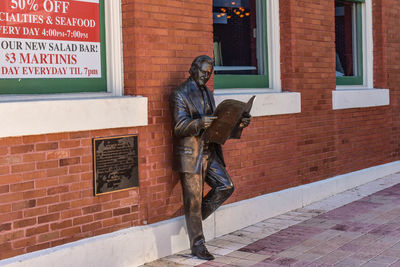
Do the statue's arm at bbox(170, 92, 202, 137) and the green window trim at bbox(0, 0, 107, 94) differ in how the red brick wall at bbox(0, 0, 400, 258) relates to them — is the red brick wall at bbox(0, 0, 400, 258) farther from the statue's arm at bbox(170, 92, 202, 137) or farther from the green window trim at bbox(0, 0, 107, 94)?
the statue's arm at bbox(170, 92, 202, 137)

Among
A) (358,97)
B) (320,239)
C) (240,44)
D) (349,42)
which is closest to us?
(320,239)

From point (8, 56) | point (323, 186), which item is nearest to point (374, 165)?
point (323, 186)

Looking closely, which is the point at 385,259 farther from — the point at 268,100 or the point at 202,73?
the point at 268,100

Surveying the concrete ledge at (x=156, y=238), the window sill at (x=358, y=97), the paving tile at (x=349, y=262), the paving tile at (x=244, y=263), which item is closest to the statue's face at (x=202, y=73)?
the concrete ledge at (x=156, y=238)

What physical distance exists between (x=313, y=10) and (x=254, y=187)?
2990mm

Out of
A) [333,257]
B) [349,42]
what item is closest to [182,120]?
[333,257]

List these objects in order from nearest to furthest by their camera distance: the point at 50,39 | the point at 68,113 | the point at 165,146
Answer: the point at 68,113, the point at 50,39, the point at 165,146

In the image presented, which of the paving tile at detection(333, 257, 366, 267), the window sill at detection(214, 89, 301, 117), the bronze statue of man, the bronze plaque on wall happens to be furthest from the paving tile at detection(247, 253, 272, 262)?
the window sill at detection(214, 89, 301, 117)

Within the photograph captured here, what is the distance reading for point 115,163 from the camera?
20.1ft

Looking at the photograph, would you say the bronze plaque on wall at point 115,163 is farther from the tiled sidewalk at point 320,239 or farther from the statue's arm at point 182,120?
the tiled sidewalk at point 320,239

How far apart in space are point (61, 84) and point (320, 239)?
3374 mm

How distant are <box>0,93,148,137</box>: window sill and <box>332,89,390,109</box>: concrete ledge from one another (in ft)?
14.8

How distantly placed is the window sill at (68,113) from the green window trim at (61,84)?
62mm

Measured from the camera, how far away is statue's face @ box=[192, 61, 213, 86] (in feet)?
20.5
